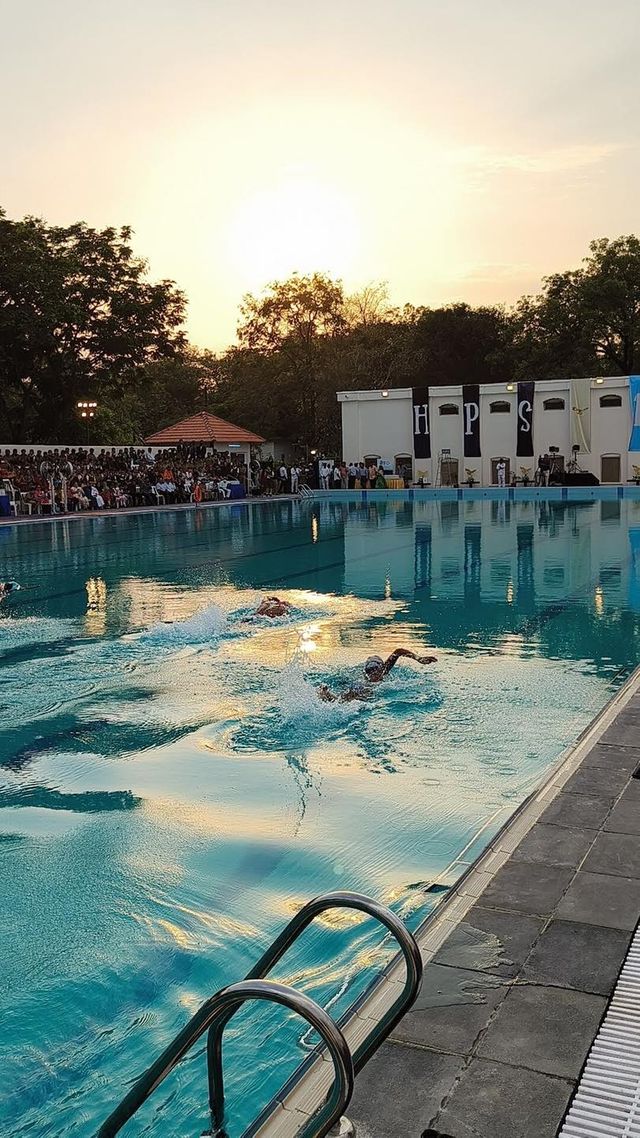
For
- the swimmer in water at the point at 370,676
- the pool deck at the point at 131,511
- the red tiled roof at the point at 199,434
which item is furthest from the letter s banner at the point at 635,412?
the swimmer in water at the point at 370,676

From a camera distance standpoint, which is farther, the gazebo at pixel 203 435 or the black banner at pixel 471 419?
the black banner at pixel 471 419

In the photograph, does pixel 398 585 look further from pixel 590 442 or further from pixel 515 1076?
pixel 590 442

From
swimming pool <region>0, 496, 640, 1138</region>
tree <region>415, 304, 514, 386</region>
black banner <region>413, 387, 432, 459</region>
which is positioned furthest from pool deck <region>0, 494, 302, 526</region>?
tree <region>415, 304, 514, 386</region>

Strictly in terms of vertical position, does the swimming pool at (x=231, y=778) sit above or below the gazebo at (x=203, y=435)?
below

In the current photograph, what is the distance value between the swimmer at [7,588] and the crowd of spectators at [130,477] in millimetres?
12064

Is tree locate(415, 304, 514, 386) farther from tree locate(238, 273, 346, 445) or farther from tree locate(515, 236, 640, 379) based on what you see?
tree locate(238, 273, 346, 445)

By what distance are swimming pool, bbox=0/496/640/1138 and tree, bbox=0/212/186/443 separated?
20218 mm

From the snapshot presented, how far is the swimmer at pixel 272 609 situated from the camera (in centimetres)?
1008

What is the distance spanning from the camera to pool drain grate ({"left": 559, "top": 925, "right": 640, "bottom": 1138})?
6.08 ft

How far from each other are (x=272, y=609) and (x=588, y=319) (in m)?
32.1

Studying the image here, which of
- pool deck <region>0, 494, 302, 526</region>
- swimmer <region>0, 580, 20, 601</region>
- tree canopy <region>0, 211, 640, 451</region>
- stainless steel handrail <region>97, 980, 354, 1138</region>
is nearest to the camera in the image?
stainless steel handrail <region>97, 980, 354, 1138</region>

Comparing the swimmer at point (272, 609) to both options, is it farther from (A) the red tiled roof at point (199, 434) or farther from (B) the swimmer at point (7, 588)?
(A) the red tiled roof at point (199, 434)

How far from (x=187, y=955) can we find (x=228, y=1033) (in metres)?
0.53

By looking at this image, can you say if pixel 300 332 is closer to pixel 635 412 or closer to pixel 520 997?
pixel 635 412
